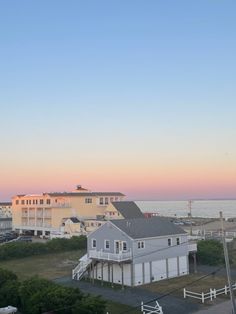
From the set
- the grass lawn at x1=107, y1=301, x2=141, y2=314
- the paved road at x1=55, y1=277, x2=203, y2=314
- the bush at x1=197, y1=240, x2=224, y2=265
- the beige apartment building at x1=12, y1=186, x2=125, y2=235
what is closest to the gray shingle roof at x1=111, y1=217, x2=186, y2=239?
the paved road at x1=55, y1=277, x2=203, y2=314

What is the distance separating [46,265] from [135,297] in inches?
634

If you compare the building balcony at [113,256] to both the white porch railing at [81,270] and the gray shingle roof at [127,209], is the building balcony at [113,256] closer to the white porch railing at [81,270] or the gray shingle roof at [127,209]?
the white porch railing at [81,270]

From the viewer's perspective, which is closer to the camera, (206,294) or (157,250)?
(206,294)

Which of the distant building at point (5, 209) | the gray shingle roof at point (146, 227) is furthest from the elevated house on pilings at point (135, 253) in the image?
the distant building at point (5, 209)

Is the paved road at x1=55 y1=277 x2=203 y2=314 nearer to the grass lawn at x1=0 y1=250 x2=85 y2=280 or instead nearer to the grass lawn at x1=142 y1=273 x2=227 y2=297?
the grass lawn at x1=142 y1=273 x2=227 y2=297

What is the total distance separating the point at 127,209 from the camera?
69.9 metres

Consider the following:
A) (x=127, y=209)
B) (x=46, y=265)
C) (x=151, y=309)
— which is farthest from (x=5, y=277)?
(x=127, y=209)

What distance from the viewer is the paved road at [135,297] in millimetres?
28203

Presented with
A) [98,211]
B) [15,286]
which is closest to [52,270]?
[15,286]

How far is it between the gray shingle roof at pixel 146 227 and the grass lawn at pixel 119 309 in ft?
26.7

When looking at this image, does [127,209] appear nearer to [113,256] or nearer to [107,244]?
[107,244]

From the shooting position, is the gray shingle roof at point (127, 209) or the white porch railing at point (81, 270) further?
the gray shingle roof at point (127, 209)

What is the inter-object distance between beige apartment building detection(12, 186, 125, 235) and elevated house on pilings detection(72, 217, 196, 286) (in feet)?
123

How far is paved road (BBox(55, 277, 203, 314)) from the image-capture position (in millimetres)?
28203
